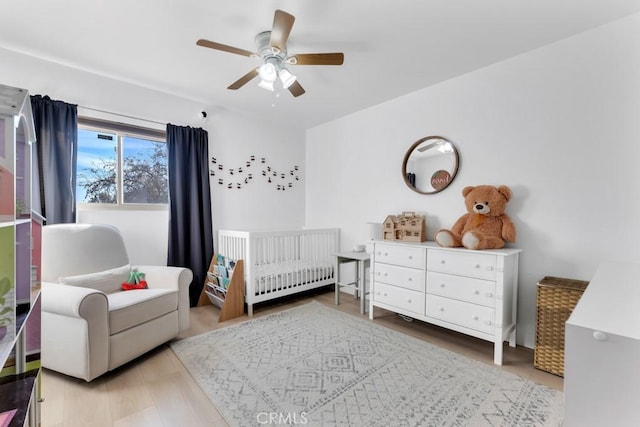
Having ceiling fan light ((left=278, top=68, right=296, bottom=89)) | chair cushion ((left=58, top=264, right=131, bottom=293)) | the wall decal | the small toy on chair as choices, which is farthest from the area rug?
ceiling fan light ((left=278, top=68, right=296, bottom=89))

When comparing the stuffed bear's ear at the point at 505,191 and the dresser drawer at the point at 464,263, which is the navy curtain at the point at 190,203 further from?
the stuffed bear's ear at the point at 505,191

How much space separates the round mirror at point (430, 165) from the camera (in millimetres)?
2625

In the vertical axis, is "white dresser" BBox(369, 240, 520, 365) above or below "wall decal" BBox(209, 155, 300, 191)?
below

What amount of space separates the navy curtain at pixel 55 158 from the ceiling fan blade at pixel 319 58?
83.5 inches

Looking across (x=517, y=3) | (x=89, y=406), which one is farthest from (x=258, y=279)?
(x=517, y=3)

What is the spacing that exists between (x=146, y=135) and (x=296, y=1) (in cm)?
219

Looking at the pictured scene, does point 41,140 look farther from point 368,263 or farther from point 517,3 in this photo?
point 517,3

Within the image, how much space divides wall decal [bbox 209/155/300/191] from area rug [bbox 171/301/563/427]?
1810 millimetres

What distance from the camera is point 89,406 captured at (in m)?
1.52

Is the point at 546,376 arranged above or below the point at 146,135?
below

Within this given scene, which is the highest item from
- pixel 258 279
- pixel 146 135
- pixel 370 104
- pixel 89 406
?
pixel 370 104

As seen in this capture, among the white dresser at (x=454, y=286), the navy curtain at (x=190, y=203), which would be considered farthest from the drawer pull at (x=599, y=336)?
the navy curtain at (x=190, y=203)

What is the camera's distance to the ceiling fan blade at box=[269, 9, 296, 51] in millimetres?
1457

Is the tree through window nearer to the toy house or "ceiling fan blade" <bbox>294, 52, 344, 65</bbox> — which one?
"ceiling fan blade" <bbox>294, 52, 344, 65</bbox>
